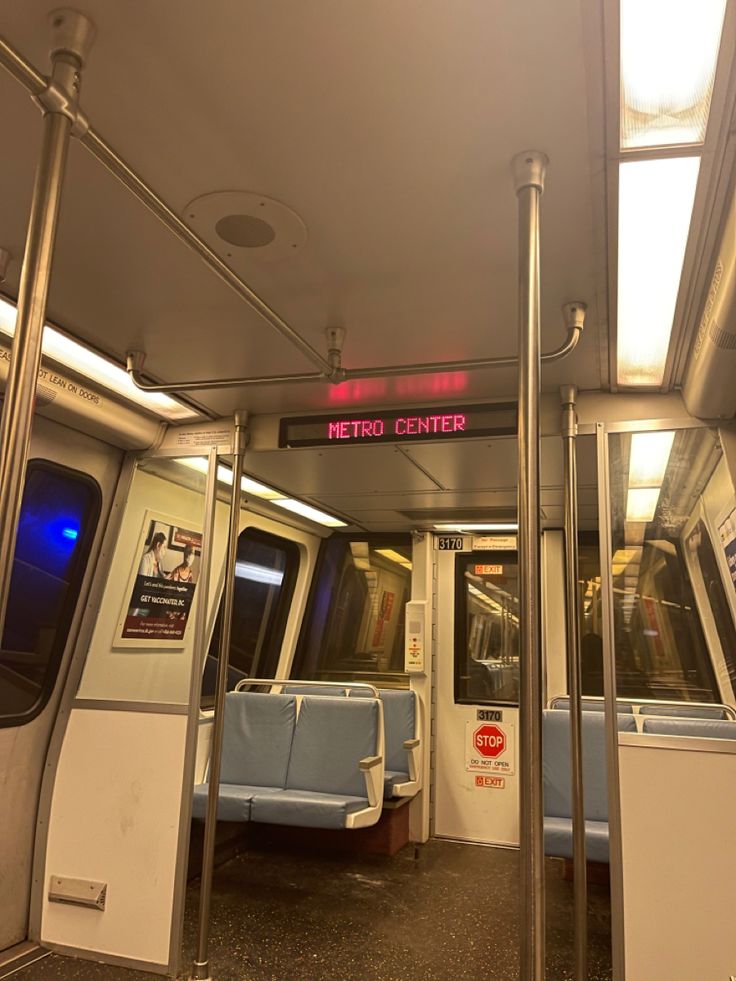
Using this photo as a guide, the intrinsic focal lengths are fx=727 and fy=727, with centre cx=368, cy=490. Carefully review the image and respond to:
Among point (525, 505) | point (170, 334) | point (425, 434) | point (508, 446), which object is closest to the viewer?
point (525, 505)

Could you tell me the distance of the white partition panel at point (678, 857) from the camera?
268 cm

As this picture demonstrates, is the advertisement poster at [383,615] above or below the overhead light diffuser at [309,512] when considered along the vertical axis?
below

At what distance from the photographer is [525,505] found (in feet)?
4.72

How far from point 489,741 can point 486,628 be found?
91cm

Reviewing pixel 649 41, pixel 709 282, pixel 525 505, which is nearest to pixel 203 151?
pixel 649 41

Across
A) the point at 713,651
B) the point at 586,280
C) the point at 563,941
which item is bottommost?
the point at 563,941

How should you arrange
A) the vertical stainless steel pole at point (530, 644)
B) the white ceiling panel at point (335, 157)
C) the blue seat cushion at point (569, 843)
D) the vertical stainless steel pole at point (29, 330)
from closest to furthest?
the vertical stainless steel pole at point (29, 330) → the vertical stainless steel pole at point (530, 644) → the white ceiling panel at point (335, 157) → the blue seat cushion at point (569, 843)

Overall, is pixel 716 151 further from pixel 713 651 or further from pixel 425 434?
pixel 713 651

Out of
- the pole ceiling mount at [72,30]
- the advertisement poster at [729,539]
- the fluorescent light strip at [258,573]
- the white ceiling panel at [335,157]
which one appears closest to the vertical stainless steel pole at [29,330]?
the pole ceiling mount at [72,30]

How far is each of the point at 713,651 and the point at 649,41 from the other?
3.46 m

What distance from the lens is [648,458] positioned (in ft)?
10.6

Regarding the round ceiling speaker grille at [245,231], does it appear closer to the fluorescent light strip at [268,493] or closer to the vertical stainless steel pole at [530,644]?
the vertical stainless steel pole at [530,644]

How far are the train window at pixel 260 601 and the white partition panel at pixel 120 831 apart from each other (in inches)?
76.4

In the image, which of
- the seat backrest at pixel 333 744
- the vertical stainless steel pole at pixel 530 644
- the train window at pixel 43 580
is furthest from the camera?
the seat backrest at pixel 333 744
